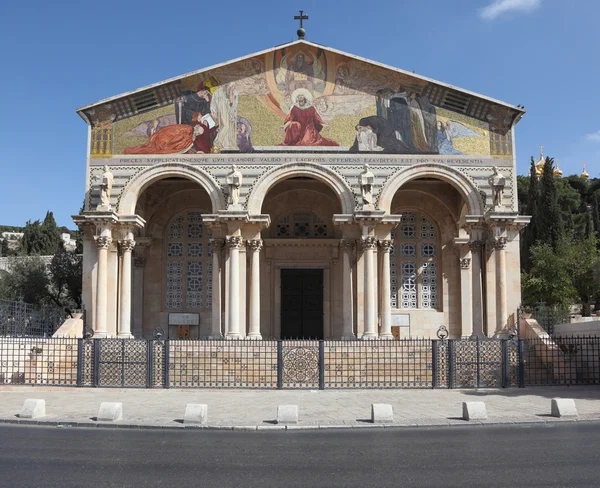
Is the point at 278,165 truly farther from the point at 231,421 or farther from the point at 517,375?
the point at 231,421

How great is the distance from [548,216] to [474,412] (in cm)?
3295

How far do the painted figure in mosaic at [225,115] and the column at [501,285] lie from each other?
34.8 ft

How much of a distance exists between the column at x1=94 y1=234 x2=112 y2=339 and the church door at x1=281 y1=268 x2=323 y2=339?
25.6ft

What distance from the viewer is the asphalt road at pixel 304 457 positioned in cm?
868

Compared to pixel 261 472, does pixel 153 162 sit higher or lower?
higher

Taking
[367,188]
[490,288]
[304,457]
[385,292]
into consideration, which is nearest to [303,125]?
[367,188]

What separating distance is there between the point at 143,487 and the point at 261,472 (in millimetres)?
1592

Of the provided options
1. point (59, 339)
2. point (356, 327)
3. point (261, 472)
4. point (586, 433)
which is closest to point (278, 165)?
point (356, 327)

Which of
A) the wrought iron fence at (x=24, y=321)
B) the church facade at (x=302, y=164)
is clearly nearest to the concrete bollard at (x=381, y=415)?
the church facade at (x=302, y=164)

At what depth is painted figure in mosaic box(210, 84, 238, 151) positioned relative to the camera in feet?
90.7

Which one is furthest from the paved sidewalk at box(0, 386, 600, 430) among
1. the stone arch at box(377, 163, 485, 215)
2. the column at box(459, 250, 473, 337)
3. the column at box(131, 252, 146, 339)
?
the column at box(131, 252, 146, 339)

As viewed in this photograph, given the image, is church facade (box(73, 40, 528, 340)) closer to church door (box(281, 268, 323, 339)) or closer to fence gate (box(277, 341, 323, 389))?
church door (box(281, 268, 323, 339))

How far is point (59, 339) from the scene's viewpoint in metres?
21.8

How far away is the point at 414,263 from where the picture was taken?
1224 inches
